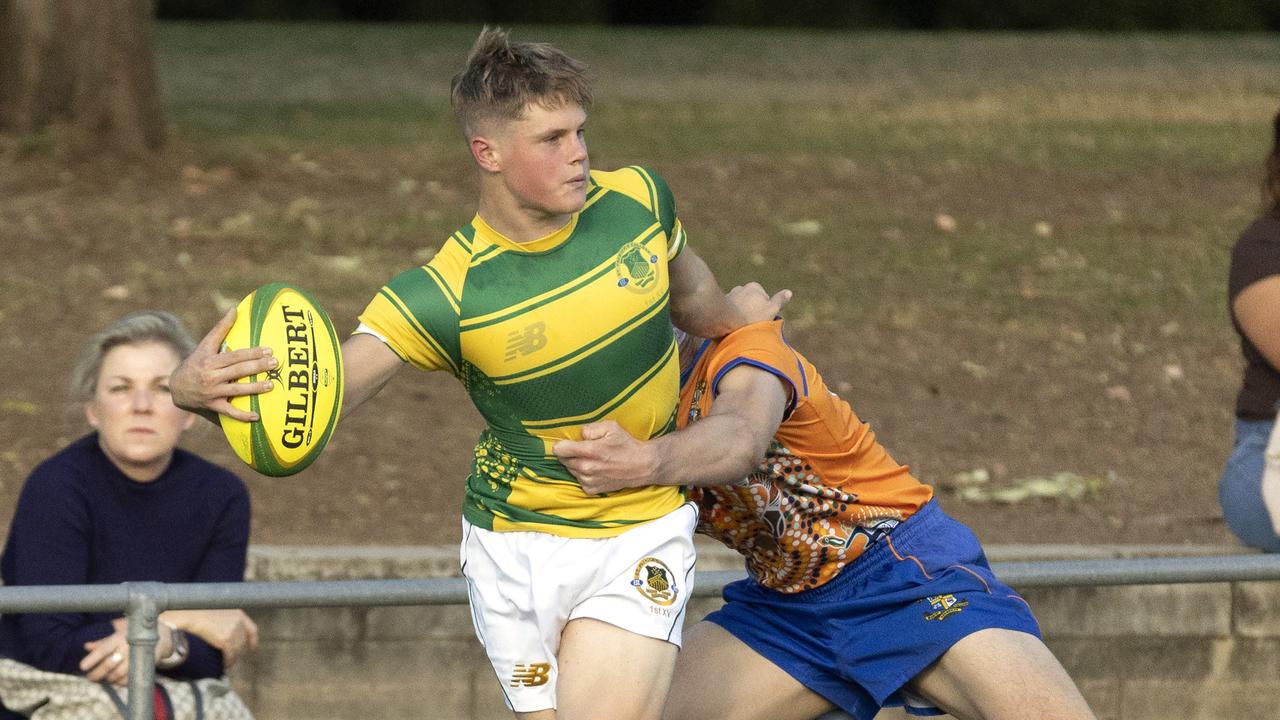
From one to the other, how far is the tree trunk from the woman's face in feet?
20.7

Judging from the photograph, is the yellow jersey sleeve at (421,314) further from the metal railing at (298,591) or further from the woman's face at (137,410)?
the woman's face at (137,410)

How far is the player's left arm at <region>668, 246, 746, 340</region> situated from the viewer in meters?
4.30

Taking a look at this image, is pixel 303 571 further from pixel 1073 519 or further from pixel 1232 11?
pixel 1232 11

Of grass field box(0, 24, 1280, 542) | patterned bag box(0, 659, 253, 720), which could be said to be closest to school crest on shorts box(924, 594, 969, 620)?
patterned bag box(0, 659, 253, 720)

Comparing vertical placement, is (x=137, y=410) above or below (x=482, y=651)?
above

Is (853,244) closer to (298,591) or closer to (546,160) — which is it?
(298,591)

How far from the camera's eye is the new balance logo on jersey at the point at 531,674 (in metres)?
4.05

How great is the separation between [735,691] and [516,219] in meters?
1.41

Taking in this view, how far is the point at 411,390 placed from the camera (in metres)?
9.01

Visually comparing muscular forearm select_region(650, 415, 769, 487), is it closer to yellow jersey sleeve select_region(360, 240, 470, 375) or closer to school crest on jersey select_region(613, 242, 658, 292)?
school crest on jersey select_region(613, 242, 658, 292)

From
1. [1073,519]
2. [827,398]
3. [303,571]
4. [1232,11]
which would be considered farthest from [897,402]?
[1232,11]

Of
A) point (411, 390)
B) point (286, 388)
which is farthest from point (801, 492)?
point (411, 390)

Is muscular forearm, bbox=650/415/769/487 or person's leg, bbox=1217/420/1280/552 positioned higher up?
muscular forearm, bbox=650/415/769/487

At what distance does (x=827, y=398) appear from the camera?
15.0ft
